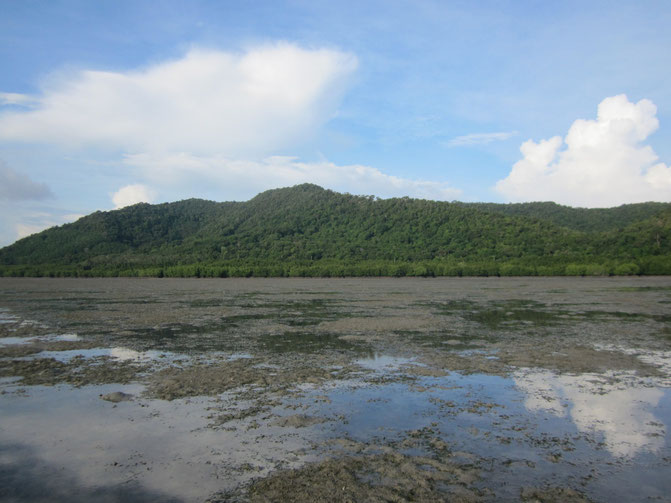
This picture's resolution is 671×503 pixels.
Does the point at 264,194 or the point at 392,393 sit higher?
the point at 264,194

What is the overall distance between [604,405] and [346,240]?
12457cm

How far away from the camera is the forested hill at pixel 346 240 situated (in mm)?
93312

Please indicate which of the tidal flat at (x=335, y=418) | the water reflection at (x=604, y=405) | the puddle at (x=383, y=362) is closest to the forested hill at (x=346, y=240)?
the tidal flat at (x=335, y=418)

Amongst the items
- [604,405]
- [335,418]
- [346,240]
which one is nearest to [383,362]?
[335,418]

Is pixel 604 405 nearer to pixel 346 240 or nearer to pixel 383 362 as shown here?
pixel 383 362

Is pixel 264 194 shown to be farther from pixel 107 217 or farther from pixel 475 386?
pixel 475 386

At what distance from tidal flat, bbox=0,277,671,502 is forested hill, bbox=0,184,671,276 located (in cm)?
7666

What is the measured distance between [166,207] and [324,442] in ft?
654

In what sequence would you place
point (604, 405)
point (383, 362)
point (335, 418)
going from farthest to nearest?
point (383, 362)
point (604, 405)
point (335, 418)

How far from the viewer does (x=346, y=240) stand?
134 m

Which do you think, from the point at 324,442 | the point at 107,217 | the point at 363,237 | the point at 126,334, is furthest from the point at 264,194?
the point at 324,442

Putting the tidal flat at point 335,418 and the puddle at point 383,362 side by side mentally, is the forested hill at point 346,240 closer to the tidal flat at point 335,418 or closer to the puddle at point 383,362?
the tidal flat at point 335,418

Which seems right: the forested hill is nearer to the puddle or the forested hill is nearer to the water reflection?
the puddle

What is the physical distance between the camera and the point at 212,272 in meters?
97.3
